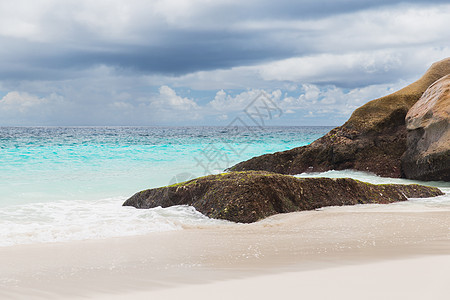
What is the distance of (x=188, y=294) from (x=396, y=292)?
1.12 meters

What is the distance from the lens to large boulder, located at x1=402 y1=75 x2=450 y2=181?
8.41 metres

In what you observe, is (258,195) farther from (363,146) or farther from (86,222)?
(363,146)

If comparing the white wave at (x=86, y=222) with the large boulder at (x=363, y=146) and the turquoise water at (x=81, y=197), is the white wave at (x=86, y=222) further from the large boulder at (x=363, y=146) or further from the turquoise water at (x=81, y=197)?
the large boulder at (x=363, y=146)

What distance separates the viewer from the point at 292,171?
1073 centimetres

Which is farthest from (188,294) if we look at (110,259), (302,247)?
(302,247)

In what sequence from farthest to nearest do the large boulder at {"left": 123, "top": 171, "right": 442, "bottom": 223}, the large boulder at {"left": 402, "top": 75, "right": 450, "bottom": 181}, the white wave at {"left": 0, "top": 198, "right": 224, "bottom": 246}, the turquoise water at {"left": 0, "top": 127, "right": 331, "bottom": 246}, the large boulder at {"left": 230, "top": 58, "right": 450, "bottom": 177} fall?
the large boulder at {"left": 230, "top": 58, "right": 450, "bottom": 177} < the large boulder at {"left": 402, "top": 75, "right": 450, "bottom": 181} < the large boulder at {"left": 123, "top": 171, "right": 442, "bottom": 223} < the turquoise water at {"left": 0, "top": 127, "right": 331, "bottom": 246} < the white wave at {"left": 0, "top": 198, "right": 224, "bottom": 246}

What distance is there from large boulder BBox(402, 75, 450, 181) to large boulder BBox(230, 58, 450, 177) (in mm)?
779

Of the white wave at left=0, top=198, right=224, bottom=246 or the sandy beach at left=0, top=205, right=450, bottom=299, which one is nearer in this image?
the sandy beach at left=0, top=205, right=450, bottom=299

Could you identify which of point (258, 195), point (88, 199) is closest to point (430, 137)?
point (258, 195)

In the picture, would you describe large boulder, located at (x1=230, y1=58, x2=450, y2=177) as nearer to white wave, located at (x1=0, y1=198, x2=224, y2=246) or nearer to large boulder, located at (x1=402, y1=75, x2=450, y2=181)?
large boulder, located at (x1=402, y1=75, x2=450, y2=181)

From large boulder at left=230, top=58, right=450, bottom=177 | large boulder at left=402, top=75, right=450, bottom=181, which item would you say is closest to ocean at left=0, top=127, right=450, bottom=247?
large boulder at left=402, top=75, right=450, bottom=181

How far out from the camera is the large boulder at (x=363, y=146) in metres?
10.2

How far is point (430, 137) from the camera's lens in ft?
28.5

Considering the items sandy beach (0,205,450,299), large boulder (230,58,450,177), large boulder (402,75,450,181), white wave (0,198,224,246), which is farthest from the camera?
large boulder (230,58,450,177)
